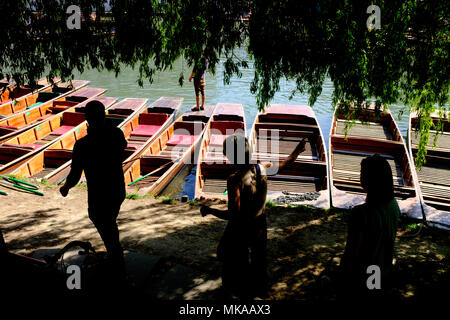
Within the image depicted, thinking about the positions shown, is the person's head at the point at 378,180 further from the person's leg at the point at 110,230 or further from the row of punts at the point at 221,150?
the row of punts at the point at 221,150

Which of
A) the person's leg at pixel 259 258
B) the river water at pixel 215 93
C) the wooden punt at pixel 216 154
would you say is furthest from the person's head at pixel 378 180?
the river water at pixel 215 93

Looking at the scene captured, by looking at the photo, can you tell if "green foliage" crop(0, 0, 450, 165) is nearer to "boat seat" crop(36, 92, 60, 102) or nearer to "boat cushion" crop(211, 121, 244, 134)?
"boat cushion" crop(211, 121, 244, 134)

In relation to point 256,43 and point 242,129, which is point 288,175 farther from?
point 256,43

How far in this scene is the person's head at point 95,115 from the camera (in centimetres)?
322

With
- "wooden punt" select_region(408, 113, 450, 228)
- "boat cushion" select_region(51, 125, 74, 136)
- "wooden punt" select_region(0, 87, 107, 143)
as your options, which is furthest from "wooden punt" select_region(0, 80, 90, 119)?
"wooden punt" select_region(408, 113, 450, 228)

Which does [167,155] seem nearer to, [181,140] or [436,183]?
[181,140]

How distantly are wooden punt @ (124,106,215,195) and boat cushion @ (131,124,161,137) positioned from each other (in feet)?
2.76

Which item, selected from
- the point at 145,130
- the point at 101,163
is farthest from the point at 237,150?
the point at 145,130

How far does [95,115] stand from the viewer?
3.24 meters

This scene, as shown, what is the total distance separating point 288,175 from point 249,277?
21.3ft

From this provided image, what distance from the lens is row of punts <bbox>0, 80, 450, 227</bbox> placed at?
8.37 meters

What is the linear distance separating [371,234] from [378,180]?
0.39m

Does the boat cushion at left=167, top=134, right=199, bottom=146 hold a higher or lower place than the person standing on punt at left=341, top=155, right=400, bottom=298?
lower
